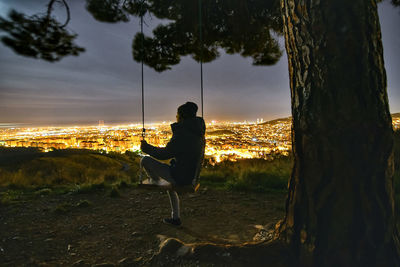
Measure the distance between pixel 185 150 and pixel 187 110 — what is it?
538 mm

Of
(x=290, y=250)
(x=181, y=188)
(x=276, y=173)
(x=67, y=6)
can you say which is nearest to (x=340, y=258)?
(x=290, y=250)

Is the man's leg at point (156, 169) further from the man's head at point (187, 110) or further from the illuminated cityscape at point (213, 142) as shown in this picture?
the illuminated cityscape at point (213, 142)

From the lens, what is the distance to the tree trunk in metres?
1.55

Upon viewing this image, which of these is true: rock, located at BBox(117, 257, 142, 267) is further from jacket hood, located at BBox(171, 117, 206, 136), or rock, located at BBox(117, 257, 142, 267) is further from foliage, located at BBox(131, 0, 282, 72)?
foliage, located at BBox(131, 0, 282, 72)

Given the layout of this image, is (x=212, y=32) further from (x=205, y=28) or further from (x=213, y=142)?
(x=213, y=142)

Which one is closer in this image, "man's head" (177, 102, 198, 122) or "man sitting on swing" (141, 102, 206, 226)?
"man sitting on swing" (141, 102, 206, 226)

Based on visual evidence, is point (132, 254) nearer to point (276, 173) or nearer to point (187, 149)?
point (187, 149)

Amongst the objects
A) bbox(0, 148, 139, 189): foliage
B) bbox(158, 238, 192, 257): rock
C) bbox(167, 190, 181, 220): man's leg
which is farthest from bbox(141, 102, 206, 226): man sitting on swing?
bbox(0, 148, 139, 189): foliage

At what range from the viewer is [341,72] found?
1.57 meters

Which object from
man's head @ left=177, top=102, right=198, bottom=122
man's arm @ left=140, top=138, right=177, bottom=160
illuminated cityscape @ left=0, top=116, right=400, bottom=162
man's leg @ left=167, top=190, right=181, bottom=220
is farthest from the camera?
illuminated cityscape @ left=0, top=116, right=400, bottom=162

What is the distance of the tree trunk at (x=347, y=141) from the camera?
155 cm

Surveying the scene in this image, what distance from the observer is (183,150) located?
2.56 meters

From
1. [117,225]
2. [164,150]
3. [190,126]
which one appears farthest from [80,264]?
[190,126]

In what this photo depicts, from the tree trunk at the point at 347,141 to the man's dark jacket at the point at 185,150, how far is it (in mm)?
1306
